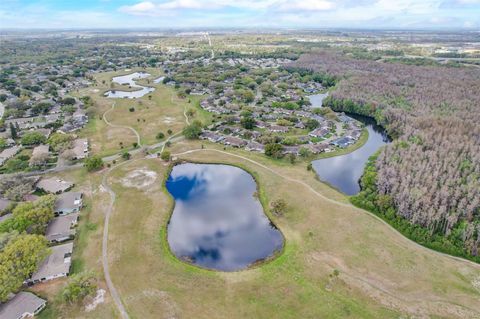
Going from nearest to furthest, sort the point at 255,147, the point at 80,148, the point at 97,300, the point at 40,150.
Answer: the point at 97,300
the point at 40,150
the point at 80,148
the point at 255,147

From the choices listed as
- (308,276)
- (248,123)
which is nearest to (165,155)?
(248,123)

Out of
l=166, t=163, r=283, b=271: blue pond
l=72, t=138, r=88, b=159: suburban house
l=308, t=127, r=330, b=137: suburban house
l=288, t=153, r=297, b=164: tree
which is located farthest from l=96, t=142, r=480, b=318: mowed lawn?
l=308, t=127, r=330, b=137: suburban house

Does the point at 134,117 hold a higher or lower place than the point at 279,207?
higher

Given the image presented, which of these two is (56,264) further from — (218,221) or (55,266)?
(218,221)

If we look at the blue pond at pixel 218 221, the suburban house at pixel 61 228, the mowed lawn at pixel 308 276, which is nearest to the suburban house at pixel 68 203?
the suburban house at pixel 61 228

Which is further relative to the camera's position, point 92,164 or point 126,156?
point 126,156

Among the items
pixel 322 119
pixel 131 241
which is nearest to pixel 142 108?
pixel 322 119
